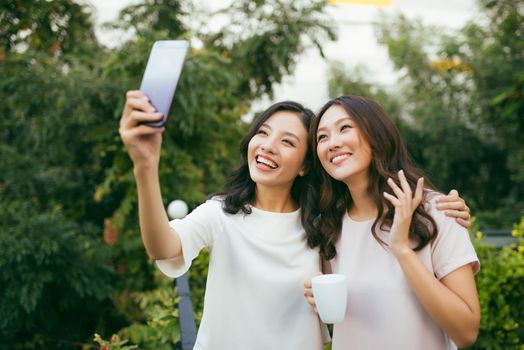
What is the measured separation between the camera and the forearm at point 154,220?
4.27 feet

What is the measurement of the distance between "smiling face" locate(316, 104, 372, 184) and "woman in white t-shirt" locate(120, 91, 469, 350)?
150 mm

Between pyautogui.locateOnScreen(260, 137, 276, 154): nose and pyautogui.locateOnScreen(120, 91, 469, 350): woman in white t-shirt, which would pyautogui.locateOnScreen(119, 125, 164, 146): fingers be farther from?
pyautogui.locateOnScreen(260, 137, 276, 154): nose

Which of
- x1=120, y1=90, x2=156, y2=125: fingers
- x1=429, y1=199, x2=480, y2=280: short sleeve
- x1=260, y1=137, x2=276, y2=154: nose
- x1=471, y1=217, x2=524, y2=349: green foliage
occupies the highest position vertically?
x1=120, y1=90, x2=156, y2=125: fingers

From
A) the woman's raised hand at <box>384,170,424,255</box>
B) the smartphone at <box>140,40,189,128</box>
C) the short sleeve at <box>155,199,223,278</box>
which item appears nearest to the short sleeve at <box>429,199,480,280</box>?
the woman's raised hand at <box>384,170,424,255</box>

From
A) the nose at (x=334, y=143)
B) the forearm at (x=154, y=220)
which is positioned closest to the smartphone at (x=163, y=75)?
the forearm at (x=154, y=220)

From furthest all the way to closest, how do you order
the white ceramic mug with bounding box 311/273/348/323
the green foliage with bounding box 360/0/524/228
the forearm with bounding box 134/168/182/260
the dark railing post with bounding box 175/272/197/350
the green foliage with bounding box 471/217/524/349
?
1. the green foliage with bounding box 360/0/524/228
2. the green foliage with bounding box 471/217/524/349
3. the dark railing post with bounding box 175/272/197/350
4. the white ceramic mug with bounding box 311/273/348/323
5. the forearm with bounding box 134/168/182/260

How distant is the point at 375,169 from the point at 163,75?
0.86 metres

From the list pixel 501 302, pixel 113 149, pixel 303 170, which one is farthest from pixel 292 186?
pixel 113 149

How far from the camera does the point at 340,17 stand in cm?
1177

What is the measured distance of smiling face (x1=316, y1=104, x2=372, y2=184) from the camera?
169cm

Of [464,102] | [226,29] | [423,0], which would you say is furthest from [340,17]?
[226,29]

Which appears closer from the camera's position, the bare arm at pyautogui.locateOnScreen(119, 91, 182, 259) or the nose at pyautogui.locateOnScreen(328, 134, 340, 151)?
the bare arm at pyautogui.locateOnScreen(119, 91, 182, 259)

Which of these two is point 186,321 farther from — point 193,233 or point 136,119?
point 136,119

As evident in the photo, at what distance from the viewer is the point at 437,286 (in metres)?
1.46
